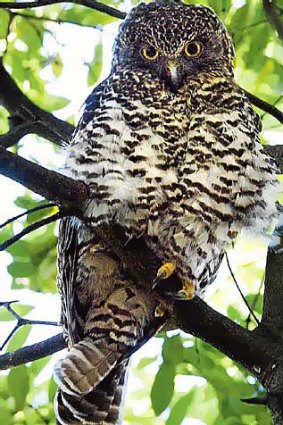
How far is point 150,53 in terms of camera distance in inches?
136

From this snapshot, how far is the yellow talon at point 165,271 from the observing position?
268 cm

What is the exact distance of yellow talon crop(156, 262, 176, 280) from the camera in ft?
8.78

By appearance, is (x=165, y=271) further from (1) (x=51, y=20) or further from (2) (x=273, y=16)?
(1) (x=51, y=20)

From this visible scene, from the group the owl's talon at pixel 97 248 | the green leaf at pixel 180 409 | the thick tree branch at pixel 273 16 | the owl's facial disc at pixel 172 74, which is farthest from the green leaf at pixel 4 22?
the green leaf at pixel 180 409

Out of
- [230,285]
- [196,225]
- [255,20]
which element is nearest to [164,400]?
[196,225]

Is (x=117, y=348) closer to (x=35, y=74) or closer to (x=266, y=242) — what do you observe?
(x=266, y=242)

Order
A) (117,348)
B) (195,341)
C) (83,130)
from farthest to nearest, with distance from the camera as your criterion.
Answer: (195,341) → (83,130) → (117,348)

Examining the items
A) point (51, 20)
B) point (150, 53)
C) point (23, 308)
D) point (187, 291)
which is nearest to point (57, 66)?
point (51, 20)

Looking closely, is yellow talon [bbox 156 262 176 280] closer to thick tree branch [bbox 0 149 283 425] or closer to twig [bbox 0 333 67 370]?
thick tree branch [bbox 0 149 283 425]

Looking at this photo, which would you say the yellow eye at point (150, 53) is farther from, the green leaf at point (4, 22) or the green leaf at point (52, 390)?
the green leaf at point (52, 390)

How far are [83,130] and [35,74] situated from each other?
3.69 feet

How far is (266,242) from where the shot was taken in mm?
3070

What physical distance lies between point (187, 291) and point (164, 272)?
0.33ft

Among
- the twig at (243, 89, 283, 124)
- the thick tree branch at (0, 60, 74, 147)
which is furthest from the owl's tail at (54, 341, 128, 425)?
the twig at (243, 89, 283, 124)
